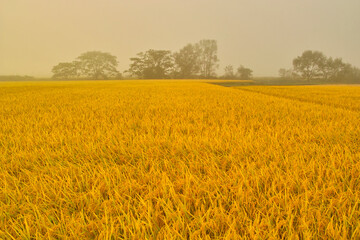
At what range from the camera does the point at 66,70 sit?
4516 centimetres

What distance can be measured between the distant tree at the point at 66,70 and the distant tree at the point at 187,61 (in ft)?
83.3

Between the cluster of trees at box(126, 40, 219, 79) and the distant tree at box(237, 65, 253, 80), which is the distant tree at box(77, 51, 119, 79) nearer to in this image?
the cluster of trees at box(126, 40, 219, 79)

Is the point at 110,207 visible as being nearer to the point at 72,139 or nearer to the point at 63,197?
the point at 63,197

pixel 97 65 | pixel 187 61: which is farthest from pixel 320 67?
pixel 97 65

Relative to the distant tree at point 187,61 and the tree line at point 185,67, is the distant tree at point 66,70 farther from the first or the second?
the distant tree at point 187,61

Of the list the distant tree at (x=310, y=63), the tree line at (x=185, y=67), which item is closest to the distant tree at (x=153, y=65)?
the tree line at (x=185, y=67)

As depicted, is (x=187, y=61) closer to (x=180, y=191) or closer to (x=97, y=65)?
(x=97, y=65)

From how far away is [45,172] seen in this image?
1.15m

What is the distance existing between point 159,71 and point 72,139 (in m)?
49.3

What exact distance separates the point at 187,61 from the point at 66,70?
31.3 metres

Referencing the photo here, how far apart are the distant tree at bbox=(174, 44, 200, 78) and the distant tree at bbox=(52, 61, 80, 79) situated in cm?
2540

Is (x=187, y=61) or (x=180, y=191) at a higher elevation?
(x=187, y=61)

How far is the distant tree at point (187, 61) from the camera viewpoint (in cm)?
5225

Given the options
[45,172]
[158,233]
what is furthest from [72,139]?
[158,233]
